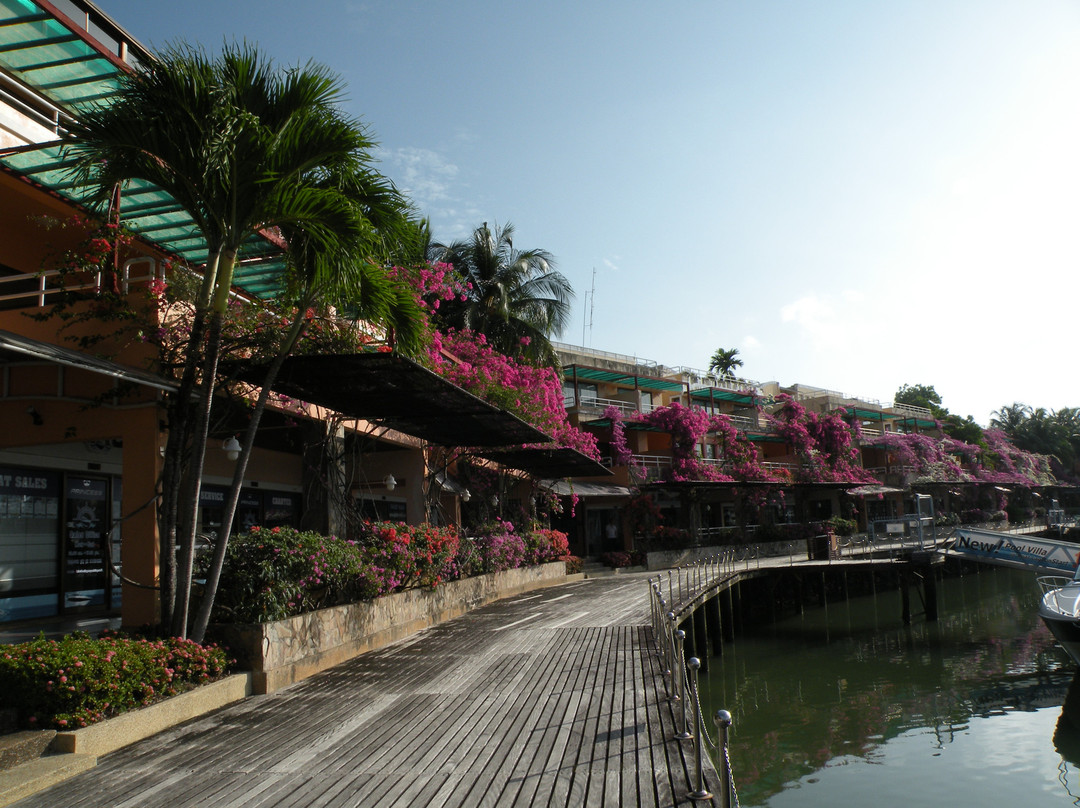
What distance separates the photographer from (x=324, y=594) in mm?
11109

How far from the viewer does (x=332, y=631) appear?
11156 mm

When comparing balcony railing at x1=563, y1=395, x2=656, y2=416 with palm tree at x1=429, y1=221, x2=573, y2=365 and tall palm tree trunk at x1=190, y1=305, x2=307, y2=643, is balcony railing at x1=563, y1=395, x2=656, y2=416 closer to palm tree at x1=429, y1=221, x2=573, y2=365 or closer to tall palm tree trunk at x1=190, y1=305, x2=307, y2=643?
palm tree at x1=429, y1=221, x2=573, y2=365

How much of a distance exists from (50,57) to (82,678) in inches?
300

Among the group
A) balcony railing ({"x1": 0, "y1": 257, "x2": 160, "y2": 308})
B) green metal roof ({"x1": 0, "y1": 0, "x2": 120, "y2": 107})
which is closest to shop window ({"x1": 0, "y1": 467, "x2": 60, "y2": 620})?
balcony railing ({"x1": 0, "y1": 257, "x2": 160, "y2": 308})

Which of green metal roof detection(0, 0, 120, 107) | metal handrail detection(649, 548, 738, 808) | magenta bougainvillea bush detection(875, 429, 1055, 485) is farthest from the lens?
magenta bougainvillea bush detection(875, 429, 1055, 485)

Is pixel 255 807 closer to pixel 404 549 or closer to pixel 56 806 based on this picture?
pixel 56 806

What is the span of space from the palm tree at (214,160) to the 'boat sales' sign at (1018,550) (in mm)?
22093

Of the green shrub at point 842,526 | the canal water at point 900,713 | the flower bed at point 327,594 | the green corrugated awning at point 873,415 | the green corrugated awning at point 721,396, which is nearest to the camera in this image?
the flower bed at point 327,594

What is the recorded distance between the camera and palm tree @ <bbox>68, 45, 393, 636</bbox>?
827cm

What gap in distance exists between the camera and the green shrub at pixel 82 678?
6746 millimetres

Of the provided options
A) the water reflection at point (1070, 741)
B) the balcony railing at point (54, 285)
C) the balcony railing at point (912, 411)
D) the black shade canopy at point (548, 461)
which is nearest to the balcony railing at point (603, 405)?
the black shade canopy at point (548, 461)

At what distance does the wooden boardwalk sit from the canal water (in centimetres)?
322

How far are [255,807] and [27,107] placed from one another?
9.78 meters

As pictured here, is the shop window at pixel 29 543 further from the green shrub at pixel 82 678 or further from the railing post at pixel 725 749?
the railing post at pixel 725 749
